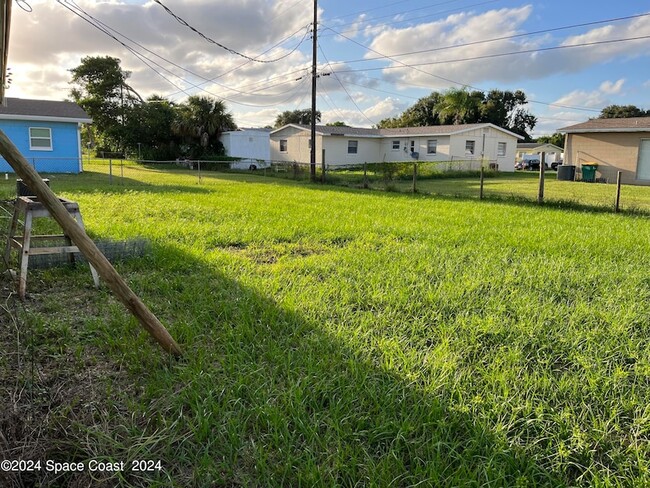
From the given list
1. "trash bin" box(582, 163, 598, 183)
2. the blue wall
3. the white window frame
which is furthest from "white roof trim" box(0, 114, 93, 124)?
"trash bin" box(582, 163, 598, 183)

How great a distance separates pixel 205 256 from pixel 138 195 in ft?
22.8

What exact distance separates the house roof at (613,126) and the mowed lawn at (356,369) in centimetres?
1973

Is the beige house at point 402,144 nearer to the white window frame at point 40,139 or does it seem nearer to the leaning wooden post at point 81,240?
the white window frame at point 40,139

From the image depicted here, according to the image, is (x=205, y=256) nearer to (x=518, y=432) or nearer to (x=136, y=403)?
(x=136, y=403)

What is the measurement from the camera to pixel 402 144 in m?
32.4

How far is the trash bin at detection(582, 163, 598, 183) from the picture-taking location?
21.8 metres

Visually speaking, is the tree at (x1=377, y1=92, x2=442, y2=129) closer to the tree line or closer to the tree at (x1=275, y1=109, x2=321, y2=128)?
the tree at (x1=275, y1=109, x2=321, y2=128)

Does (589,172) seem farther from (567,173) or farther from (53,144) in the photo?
(53,144)

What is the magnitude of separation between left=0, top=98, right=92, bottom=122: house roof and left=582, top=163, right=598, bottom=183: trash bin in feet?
79.3

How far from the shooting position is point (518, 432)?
2160 millimetres

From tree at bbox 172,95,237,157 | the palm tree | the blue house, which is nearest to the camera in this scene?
the blue house

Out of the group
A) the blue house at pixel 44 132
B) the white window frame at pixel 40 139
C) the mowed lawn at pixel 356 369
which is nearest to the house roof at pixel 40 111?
the blue house at pixel 44 132

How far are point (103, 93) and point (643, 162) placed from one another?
40068 mm

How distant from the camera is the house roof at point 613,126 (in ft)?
68.4
